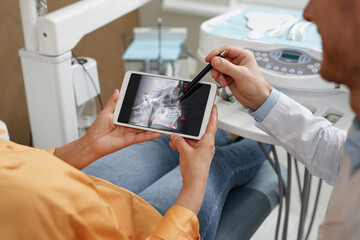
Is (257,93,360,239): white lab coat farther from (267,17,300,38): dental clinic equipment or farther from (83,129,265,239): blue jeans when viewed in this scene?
(267,17,300,38): dental clinic equipment

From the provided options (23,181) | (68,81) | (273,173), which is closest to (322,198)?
(273,173)

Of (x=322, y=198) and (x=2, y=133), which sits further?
(x=322, y=198)

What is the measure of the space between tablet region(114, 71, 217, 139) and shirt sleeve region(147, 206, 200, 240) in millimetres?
210

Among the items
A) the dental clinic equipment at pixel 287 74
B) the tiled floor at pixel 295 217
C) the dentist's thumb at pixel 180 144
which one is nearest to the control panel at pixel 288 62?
the dental clinic equipment at pixel 287 74

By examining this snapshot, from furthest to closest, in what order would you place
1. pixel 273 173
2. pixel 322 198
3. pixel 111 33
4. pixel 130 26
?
pixel 130 26
pixel 111 33
pixel 322 198
pixel 273 173

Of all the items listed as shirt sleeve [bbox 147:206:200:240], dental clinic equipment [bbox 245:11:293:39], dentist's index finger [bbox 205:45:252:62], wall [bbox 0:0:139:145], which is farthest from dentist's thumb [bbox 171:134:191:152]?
wall [bbox 0:0:139:145]

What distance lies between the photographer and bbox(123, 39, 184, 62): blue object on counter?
1.67 metres

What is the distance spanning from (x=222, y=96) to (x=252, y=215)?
344 millimetres

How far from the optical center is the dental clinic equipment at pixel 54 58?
3.24ft

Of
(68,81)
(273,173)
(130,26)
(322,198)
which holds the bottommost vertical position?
(322,198)

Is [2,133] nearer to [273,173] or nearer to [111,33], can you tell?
[273,173]

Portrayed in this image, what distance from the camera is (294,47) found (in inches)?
45.0

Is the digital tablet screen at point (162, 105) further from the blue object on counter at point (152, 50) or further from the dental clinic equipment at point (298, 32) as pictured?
the blue object on counter at point (152, 50)

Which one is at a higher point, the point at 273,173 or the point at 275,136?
the point at 275,136
